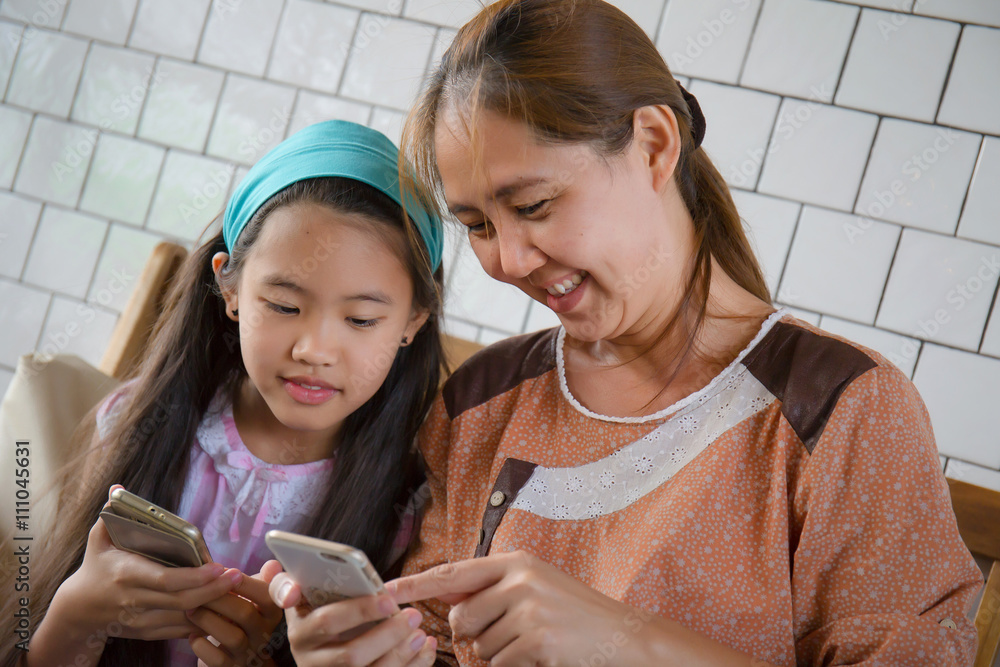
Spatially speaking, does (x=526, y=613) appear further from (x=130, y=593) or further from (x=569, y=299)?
(x=130, y=593)

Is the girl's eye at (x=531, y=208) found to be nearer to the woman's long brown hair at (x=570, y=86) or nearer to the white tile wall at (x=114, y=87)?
the woman's long brown hair at (x=570, y=86)

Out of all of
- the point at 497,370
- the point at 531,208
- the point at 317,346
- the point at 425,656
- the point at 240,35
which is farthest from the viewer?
the point at 240,35

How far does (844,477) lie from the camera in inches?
35.3

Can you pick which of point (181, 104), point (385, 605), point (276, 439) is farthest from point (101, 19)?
point (385, 605)

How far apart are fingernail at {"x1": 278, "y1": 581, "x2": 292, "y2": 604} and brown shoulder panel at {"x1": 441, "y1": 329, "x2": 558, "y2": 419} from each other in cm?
43

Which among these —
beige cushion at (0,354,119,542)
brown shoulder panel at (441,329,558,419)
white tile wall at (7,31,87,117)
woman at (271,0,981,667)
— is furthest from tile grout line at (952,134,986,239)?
white tile wall at (7,31,87,117)

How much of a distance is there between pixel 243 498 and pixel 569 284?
66 cm

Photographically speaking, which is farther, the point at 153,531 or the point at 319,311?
the point at 319,311

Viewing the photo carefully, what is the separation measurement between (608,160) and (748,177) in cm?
78

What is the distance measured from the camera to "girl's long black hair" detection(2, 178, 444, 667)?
119cm

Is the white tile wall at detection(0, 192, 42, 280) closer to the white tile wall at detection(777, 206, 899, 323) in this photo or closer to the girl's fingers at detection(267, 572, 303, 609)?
the girl's fingers at detection(267, 572, 303, 609)

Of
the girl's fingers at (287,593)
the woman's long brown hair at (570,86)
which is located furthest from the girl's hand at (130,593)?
the woman's long brown hair at (570,86)

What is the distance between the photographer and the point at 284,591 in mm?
842

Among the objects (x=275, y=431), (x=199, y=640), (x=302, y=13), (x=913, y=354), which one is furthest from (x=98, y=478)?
(x=913, y=354)
